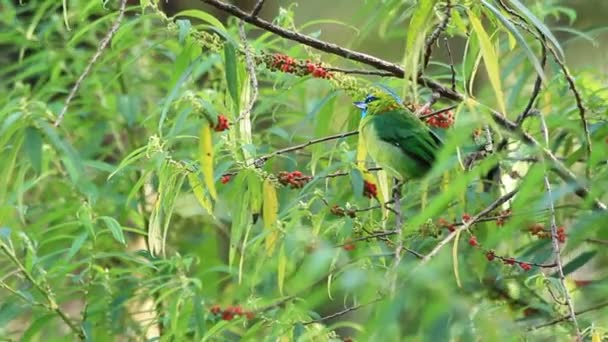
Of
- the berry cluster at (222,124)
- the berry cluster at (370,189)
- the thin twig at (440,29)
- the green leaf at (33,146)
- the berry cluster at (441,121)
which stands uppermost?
the thin twig at (440,29)

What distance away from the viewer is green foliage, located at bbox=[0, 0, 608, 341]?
1237 millimetres

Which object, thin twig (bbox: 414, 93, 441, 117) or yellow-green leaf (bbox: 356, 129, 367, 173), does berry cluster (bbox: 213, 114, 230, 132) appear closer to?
yellow-green leaf (bbox: 356, 129, 367, 173)

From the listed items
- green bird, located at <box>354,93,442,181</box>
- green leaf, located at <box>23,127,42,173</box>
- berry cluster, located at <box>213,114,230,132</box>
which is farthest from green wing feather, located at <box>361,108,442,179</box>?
green leaf, located at <box>23,127,42,173</box>

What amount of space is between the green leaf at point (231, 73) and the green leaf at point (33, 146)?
31 cm

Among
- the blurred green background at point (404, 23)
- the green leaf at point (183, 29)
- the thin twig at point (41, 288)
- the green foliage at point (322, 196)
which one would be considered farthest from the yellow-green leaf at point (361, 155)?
the blurred green background at point (404, 23)

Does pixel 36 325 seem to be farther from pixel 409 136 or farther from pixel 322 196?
pixel 409 136

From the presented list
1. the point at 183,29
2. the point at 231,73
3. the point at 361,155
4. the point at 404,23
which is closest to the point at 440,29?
the point at 361,155

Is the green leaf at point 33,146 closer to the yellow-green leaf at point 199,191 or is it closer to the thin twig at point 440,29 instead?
the yellow-green leaf at point 199,191

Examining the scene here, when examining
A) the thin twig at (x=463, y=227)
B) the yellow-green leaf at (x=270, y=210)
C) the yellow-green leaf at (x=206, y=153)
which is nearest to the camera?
the thin twig at (x=463, y=227)

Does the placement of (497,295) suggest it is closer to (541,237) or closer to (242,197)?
(541,237)

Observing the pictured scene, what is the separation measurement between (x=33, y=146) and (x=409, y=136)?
627mm

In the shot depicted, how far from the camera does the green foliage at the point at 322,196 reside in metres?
1.24

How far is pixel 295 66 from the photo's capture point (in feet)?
5.86

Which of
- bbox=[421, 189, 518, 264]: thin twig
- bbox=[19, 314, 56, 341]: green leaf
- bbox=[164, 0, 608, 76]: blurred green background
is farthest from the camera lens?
bbox=[164, 0, 608, 76]: blurred green background
